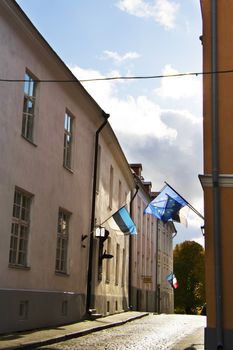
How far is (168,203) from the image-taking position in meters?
13.7

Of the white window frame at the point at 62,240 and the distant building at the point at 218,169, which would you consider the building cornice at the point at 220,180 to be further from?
the white window frame at the point at 62,240

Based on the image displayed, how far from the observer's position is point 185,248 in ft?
216

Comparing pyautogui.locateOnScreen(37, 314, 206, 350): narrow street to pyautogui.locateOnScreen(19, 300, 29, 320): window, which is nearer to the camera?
pyautogui.locateOnScreen(37, 314, 206, 350): narrow street

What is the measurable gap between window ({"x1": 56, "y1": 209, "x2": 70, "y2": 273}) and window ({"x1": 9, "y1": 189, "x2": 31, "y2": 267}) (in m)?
2.52

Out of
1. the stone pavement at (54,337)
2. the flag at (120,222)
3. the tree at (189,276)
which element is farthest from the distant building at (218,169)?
the tree at (189,276)

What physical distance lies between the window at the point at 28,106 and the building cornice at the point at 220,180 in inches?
225

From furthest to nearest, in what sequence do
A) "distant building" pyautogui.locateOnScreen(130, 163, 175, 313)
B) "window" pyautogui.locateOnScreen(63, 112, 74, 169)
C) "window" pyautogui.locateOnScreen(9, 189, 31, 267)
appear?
"distant building" pyautogui.locateOnScreen(130, 163, 175, 313) < "window" pyautogui.locateOnScreen(63, 112, 74, 169) < "window" pyautogui.locateOnScreen(9, 189, 31, 267)

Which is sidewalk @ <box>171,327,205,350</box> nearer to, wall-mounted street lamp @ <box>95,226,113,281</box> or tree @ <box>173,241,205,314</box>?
wall-mounted street lamp @ <box>95,226,113,281</box>

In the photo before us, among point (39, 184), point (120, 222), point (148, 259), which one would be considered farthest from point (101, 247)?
point (148, 259)

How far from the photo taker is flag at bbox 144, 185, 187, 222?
44.1 feet

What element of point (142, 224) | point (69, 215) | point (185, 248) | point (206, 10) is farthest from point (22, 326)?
point (185, 248)

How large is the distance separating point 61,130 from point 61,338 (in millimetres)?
6739

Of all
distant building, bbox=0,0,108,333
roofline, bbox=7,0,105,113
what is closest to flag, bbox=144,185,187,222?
distant building, bbox=0,0,108,333

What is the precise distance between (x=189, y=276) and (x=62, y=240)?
161 ft
